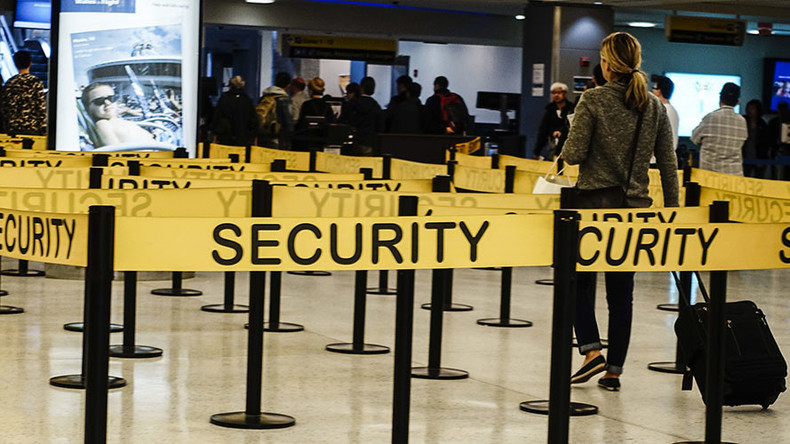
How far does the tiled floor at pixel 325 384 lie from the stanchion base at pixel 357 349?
0.28 ft

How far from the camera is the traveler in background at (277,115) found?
1984 centimetres

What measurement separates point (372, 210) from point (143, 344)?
1823 millimetres

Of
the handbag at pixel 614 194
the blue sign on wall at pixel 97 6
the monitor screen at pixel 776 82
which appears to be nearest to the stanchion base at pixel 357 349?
the handbag at pixel 614 194

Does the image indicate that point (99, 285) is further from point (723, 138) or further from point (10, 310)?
point (723, 138)

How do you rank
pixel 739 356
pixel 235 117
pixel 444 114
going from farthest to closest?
pixel 444 114 → pixel 235 117 → pixel 739 356

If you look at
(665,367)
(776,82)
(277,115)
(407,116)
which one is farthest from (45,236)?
(776,82)

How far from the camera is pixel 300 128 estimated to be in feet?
66.0

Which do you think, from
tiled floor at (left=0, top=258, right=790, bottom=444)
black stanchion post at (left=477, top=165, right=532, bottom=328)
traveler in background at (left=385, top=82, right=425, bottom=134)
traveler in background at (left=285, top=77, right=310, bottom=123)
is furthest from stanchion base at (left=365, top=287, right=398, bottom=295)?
traveler in background at (left=285, top=77, right=310, bottom=123)

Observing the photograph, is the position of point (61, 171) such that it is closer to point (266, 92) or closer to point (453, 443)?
point (453, 443)

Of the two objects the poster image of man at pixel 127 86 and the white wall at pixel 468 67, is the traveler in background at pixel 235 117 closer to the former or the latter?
the poster image of man at pixel 127 86

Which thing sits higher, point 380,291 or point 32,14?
point 32,14

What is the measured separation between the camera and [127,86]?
38.7 feet

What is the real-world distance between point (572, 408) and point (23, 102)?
10650mm

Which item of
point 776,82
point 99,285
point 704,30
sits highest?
point 704,30
